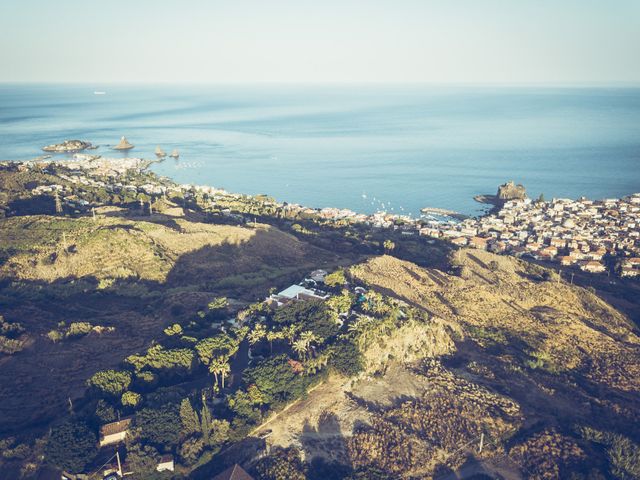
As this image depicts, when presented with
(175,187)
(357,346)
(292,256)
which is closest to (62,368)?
(357,346)

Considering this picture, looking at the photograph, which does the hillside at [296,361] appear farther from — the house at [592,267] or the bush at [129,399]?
the house at [592,267]

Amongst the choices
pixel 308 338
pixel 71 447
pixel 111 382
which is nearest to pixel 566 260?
pixel 308 338

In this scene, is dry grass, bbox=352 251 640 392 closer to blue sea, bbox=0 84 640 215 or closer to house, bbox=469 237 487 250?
house, bbox=469 237 487 250

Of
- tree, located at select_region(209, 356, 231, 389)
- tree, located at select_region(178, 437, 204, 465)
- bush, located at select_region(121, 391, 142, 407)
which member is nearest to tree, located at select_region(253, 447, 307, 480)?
tree, located at select_region(178, 437, 204, 465)

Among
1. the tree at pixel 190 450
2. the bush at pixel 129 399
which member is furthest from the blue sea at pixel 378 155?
the tree at pixel 190 450

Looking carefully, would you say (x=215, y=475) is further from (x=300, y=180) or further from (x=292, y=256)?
(x=300, y=180)
